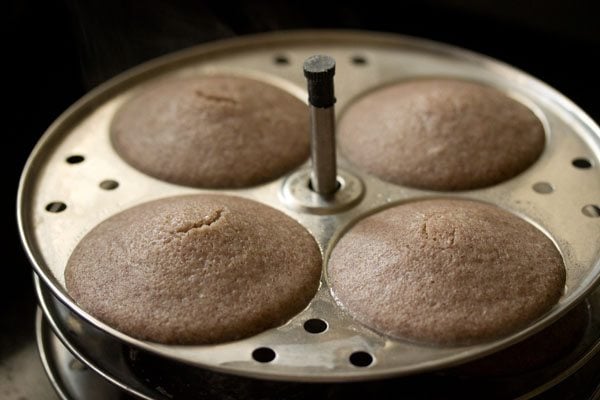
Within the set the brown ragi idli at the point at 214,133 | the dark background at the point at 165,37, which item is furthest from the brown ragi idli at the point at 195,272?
the dark background at the point at 165,37

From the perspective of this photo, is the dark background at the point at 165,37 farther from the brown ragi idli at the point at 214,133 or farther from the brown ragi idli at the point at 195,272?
the brown ragi idli at the point at 195,272

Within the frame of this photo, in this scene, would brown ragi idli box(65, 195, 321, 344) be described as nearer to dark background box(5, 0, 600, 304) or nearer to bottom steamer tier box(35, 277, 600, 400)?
bottom steamer tier box(35, 277, 600, 400)

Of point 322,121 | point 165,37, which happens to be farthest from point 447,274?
point 165,37

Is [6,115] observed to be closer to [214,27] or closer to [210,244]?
[214,27]

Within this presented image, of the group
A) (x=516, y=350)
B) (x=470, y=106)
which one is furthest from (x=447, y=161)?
(x=516, y=350)

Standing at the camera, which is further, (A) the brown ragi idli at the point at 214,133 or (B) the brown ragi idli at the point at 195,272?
(A) the brown ragi idli at the point at 214,133

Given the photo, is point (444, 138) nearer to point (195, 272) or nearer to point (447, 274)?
point (447, 274)
